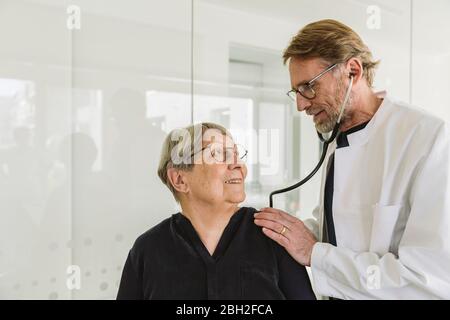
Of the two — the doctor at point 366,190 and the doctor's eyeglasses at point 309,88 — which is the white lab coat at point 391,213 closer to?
the doctor at point 366,190

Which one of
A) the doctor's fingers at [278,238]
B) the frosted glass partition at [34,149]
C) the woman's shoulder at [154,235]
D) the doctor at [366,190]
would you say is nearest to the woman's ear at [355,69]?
the doctor at [366,190]

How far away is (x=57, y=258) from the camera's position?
121cm

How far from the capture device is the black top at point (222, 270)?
113 centimetres

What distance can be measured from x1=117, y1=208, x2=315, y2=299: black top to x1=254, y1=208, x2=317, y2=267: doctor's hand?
0.02m

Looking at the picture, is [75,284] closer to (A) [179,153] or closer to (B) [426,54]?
(A) [179,153]

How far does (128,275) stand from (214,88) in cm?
64

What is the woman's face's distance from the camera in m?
1.14

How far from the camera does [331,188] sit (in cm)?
126

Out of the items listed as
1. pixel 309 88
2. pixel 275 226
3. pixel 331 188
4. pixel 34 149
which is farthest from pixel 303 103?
pixel 34 149

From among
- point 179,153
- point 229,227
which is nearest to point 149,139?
point 179,153

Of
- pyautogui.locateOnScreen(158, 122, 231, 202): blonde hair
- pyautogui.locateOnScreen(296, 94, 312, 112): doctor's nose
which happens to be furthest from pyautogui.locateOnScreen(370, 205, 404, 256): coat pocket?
pyautogui.locateOnScreen(158, 122, 231, 202): blonde hair

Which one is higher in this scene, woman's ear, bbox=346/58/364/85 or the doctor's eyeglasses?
woman's ear, bbox=346/58/364/85

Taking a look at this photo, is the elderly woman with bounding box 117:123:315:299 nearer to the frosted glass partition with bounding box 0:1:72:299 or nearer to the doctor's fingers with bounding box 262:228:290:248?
the doctor's fingers with bounding box 262:228:290:248

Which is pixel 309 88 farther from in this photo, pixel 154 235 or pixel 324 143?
pixel 154 235
